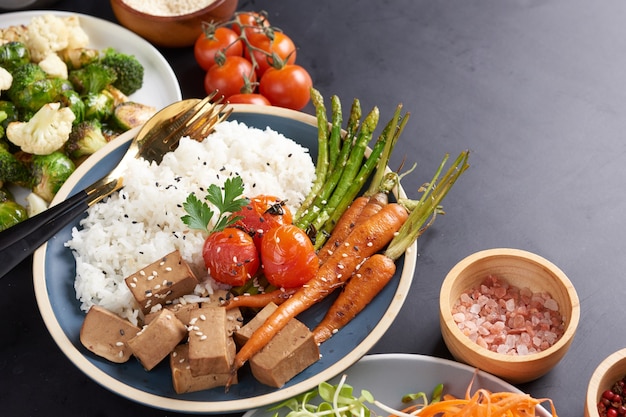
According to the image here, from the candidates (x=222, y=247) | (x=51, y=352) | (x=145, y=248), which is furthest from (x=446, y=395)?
(x=51, y=352)

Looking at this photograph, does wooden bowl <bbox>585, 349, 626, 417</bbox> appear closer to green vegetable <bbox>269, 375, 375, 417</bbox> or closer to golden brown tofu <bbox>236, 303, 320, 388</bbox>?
green vegetable <bbox>269, 375, 375, 417</bbox>

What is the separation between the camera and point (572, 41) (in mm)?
4262

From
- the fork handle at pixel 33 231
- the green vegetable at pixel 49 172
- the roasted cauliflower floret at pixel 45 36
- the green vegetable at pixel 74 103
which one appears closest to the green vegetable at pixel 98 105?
the green vegetable at pixel 74 103

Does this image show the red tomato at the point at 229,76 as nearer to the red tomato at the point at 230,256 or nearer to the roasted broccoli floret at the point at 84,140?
the roasted broccoli floret at the point at 84,140

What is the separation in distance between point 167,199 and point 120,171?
12.0 inches

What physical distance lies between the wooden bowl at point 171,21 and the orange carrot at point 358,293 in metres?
1.87

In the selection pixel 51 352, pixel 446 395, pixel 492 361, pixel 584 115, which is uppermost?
pixel 584 115

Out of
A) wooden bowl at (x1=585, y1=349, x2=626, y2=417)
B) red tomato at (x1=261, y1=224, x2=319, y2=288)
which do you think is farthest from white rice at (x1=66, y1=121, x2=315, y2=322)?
wooden bowl at (x1=585, y1=349, x2=626, y2=417)

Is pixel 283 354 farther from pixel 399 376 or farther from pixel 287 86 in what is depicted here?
pixel 287 86

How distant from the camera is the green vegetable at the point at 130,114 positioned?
353cm

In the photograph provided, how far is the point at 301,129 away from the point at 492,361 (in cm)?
140

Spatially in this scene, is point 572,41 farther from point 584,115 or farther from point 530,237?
point 530,237

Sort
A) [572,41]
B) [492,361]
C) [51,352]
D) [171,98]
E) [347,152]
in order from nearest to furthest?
[492,361], [51,352], [347,152], [171,98], [572,41]

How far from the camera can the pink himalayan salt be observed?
2.73 metres
